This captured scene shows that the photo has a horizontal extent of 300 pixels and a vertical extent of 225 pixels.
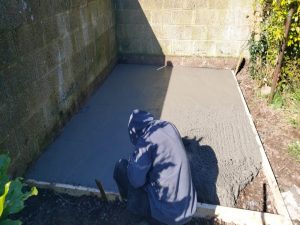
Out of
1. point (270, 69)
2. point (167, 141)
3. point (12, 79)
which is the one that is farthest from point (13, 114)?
point (270, 69)

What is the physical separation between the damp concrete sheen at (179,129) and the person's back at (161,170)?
82cm

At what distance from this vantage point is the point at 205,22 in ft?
25.8

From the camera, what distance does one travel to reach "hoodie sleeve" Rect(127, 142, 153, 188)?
9.54ft

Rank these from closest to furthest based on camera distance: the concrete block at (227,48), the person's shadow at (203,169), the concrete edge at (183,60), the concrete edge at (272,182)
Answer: the concrete edge at (272,182) → the person's shadow at (203,169) → the concrete block at (227,48) → the concrete edge at (183,60)

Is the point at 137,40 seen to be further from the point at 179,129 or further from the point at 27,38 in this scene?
the point at 27,38

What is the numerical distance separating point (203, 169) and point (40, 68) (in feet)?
9.10

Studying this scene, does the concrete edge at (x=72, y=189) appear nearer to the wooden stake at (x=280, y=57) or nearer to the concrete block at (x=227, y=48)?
the wooden stake at (x=280, y=57)

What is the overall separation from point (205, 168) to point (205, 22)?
4.92m

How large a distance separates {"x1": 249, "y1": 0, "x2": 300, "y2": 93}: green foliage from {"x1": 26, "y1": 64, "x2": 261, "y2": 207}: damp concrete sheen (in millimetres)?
767

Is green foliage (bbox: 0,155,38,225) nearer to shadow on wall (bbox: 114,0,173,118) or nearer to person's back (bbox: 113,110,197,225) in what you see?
person's back (bbox: 113,110,197,225)

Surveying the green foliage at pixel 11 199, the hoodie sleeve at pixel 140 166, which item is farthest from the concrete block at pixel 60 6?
the green foliage at pixel 11 199

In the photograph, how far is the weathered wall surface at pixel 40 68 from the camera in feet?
12.0

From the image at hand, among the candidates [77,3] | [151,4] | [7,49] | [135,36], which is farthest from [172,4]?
[7,49]

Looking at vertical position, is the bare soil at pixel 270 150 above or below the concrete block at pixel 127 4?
below
